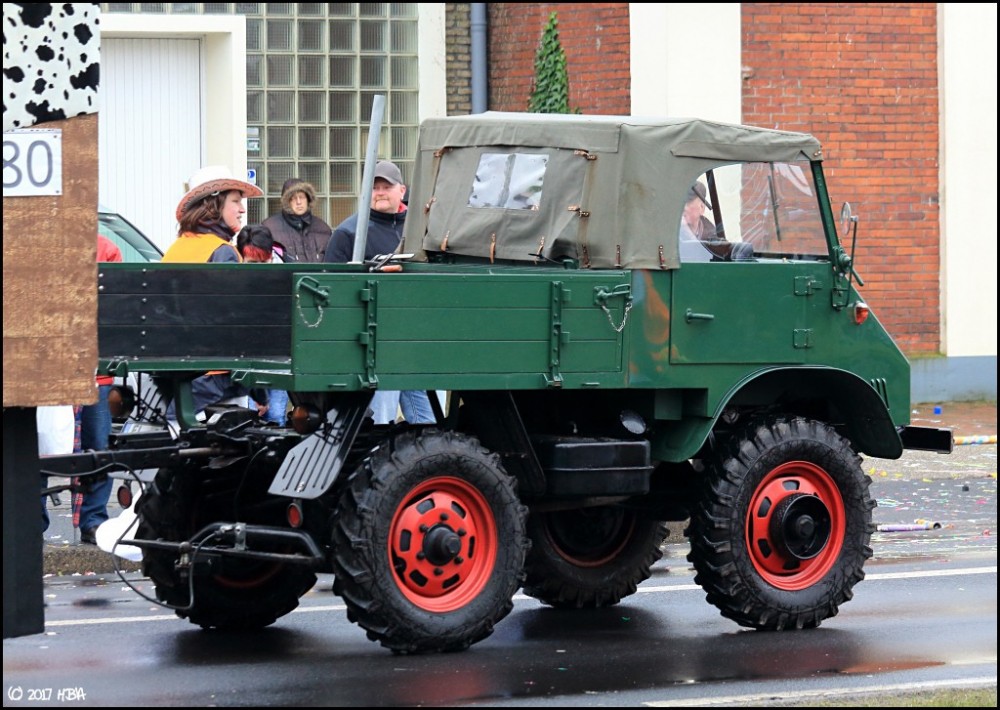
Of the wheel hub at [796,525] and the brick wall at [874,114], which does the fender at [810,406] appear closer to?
the wheel hub at [796,525]

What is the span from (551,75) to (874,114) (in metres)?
3.06

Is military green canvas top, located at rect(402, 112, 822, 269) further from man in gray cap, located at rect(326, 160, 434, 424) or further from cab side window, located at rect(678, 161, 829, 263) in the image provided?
man in gray cap, located at rect(326, 160, 434, 424)

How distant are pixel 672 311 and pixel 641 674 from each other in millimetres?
1769

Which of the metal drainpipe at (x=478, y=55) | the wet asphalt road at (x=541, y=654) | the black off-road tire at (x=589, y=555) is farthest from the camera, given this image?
the metal drainpipe at (x=478, y=55)

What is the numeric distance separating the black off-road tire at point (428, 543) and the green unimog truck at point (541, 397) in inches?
0.5

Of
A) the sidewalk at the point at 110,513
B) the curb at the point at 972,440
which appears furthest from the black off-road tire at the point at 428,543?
the curb at the point at 972,440

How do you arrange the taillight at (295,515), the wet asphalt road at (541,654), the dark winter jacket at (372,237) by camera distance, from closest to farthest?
the wet asphalt road at (541,654)
the taillight at (295,515)
the dark winter jacket at (372,237)

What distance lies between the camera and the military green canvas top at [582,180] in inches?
350

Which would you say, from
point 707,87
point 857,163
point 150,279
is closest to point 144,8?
point 707,87

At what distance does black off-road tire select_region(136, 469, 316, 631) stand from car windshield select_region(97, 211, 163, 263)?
511 cm

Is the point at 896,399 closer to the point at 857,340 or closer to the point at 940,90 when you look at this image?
the point at 857,340

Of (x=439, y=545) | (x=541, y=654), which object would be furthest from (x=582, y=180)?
(x=541, y=654)

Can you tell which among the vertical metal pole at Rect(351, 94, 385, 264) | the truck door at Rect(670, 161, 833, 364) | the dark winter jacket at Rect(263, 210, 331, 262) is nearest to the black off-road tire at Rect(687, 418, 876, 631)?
the truck door at Rect(670, 161, 833, 364)

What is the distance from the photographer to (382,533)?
26.6 feet
